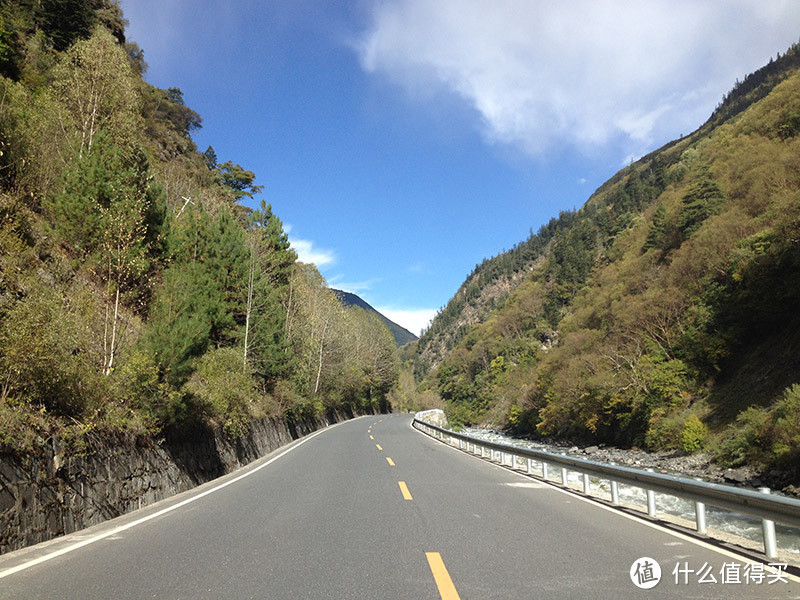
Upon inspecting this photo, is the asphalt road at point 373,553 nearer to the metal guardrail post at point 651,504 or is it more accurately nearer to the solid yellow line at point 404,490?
the solid yellow line at point 404,490

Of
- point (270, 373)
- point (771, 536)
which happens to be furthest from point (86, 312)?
point (270, 373)

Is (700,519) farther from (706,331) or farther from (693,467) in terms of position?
(706,331)

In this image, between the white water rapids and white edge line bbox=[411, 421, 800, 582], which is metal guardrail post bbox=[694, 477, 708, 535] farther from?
the white water rapids

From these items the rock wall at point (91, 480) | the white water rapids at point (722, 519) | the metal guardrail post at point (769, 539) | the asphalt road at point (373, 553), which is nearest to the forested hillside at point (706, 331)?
the white water rapids at point (722, 519)

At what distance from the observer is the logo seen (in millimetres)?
4188

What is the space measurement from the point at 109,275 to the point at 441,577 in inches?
359

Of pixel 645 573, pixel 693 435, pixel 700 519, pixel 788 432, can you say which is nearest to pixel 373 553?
pixel 645 573

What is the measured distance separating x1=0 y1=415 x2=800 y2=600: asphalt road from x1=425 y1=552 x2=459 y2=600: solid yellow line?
0.05 feet

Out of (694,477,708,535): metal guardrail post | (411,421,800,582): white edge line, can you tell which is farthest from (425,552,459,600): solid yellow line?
(694,477,708,535): metal guardrail post

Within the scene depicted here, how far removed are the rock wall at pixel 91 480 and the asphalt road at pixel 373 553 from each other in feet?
1.43

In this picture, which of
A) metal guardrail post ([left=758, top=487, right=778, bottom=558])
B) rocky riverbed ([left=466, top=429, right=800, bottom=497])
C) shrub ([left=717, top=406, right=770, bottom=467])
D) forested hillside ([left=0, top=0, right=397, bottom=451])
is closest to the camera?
metal guardrail post ([left=758, top=487, right=778, bottom=558])

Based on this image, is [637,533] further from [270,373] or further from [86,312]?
[270,373]

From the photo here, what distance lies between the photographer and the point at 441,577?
14.1ft

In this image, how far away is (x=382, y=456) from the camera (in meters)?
15.4
